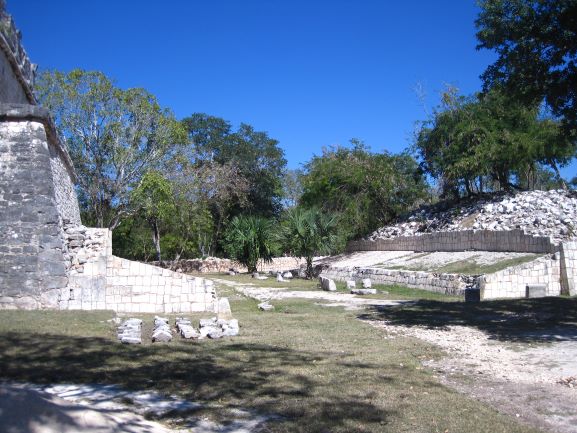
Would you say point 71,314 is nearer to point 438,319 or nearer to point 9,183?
point 9,183

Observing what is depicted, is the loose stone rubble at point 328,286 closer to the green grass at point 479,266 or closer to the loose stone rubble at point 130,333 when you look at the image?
the green grass at point 479,266

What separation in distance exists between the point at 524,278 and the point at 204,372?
42.0 ft

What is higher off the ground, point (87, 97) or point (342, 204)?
point (87, 97)

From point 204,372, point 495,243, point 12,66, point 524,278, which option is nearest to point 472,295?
point 524,278

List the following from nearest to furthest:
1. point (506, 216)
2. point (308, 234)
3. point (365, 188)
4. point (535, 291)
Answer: point (535, 291), point (506, 216), point (308, 234), point (365, 188)

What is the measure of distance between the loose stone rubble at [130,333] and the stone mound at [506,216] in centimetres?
1462

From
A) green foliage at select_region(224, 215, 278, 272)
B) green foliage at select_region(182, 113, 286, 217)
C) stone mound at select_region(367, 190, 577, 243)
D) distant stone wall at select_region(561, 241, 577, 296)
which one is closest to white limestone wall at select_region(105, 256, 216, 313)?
distant stone wall at select_region(561, 241, 577, 296)

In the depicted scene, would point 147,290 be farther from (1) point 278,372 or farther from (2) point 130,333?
(1) point 278,372

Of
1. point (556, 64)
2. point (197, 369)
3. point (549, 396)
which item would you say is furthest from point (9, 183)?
point (556, 64)

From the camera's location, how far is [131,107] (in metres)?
26.6

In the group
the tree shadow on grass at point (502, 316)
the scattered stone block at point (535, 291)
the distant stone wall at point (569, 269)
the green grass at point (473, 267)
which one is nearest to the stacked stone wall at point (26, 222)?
the tree shadow on grass at point (502, 316)

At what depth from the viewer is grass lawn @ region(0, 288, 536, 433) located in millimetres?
4723

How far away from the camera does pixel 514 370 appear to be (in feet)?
22.0

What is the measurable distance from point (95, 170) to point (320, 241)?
38.9ft
